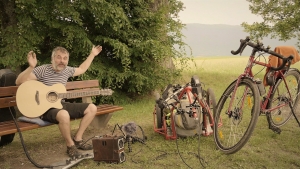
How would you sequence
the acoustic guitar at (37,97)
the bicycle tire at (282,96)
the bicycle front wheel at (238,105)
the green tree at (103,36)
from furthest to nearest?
the green tree at (103,36), the bicycle tire at (282,96), the acoustic guitar at (37,97), the bicycle front wheel at (238,105)

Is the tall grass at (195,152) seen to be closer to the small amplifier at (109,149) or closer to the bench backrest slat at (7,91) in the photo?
the small amplifier at (109,149)

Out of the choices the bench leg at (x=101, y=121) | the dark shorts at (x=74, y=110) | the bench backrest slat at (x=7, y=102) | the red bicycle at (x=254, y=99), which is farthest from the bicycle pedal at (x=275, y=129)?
the bench backrest slat at (x=7, y=102)

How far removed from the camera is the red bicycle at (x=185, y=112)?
4047mm

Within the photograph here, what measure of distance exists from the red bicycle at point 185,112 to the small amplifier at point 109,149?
87 cm

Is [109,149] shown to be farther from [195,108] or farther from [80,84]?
[80,84]

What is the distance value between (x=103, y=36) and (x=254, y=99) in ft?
15.3

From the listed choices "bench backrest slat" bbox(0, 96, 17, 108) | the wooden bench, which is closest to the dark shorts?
the wooden bench

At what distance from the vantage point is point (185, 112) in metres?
4.01

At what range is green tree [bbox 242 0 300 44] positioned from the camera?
12.3 meters

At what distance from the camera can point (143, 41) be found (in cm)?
735

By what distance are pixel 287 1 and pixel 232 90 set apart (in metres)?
11.1

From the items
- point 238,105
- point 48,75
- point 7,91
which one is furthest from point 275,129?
point 7,91

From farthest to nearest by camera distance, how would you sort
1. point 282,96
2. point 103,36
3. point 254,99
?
point 103,36, point 282,96, point 254,99

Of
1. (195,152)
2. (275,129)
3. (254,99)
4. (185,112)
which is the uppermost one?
(254,99)
